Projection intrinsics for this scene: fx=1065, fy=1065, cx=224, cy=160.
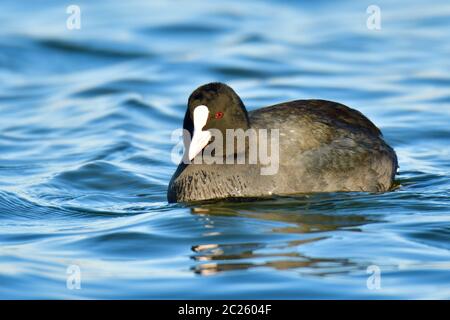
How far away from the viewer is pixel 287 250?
6836 millimetres

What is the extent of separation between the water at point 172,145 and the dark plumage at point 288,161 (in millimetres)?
158

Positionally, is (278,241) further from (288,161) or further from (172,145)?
(172,145)

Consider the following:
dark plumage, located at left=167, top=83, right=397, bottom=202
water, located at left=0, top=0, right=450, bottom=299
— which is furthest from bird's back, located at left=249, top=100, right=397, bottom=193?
water, located at left=0, top=0, right=450, bottom=299

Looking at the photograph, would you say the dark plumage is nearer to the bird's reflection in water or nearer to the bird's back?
the bird's back

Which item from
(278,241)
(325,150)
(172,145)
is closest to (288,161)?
(325,150)

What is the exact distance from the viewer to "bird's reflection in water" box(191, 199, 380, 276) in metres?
6.58

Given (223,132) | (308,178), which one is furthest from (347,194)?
(223,132)

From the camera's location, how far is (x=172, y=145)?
11109mm

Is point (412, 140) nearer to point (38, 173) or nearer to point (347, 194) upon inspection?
point (347, 194)

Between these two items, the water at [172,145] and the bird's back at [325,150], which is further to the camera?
the bird's back at [325,150]

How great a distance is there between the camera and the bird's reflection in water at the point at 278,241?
6.58 meters

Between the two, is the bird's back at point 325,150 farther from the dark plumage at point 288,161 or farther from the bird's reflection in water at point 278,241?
the bird's reflection in water at point 278,241

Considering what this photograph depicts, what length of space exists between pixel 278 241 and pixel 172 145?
4.21 metres

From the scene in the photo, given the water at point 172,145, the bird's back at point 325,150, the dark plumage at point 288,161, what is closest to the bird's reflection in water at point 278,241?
the water at point 172,145
